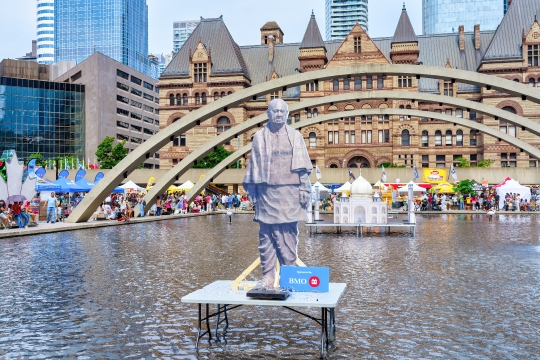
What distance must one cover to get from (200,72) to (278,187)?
75.9 meters

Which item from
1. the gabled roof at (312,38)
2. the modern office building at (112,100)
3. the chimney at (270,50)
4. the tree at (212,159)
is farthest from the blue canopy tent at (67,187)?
the modern office building at (112,100)

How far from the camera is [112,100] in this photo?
10781cm

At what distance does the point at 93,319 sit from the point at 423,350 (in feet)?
14.2

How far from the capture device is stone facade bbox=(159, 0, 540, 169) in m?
72.5

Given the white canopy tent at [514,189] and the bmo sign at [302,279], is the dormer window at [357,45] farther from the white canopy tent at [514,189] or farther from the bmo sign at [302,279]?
the bmo sign at [302,279]

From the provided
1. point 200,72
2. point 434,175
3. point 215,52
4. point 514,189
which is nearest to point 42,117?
point 200,72

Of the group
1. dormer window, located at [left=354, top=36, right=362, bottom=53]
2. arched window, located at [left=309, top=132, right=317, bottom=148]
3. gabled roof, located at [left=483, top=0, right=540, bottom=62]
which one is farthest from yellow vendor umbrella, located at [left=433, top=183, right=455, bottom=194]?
dormer window, located at [left=354, top=36, right=362, bottom=53]

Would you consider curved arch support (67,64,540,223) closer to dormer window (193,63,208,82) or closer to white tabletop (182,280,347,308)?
white tabletop (182,280,347,308)

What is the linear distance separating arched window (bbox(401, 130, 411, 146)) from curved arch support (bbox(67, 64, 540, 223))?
46.9m

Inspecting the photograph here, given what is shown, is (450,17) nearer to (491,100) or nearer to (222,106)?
(491,100)

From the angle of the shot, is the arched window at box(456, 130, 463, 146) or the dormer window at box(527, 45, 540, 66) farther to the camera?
the arched window at box(456, 130, 463, 146)

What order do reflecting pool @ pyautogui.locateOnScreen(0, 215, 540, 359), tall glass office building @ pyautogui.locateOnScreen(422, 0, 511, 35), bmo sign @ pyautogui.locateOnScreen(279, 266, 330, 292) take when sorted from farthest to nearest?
tall glass office building @ pyautogui.locateOnScreen(422, 0, 511, 35) < bmo sign @ pyautogui.locateOnScreen(279, 266, 330, 292) < reflecting pool @ pyautogui.locateOnScreen(0, 215, 540, 359)

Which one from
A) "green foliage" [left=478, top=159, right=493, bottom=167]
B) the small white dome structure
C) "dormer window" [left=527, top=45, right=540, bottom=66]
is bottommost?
the small white dome structure

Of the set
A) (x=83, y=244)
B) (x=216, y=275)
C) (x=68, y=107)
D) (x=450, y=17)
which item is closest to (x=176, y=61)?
(x=68, y=107)
